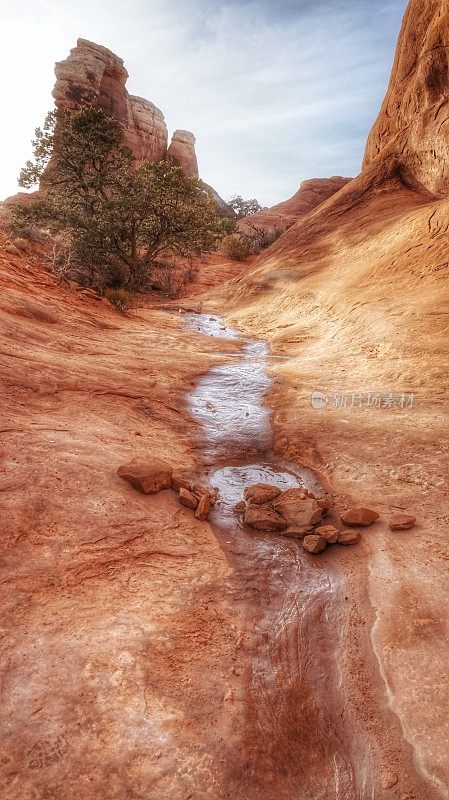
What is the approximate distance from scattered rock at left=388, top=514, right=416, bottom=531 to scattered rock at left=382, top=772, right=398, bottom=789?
1656mm

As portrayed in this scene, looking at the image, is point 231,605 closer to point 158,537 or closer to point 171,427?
point 158,537

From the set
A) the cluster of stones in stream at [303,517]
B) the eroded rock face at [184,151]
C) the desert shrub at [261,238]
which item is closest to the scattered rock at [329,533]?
the cluster of stones in stream at [303,517]

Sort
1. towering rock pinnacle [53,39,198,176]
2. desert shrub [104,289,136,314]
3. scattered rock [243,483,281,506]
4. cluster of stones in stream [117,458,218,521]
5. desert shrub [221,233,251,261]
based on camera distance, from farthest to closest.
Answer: towering rock pinnacle [53,39,198,176], desert shrub [221,233,251,261], desert shrub [104,289,136,314], scattered rock [243,483,281,506], cluster of stones in stream [117,458,218,521]

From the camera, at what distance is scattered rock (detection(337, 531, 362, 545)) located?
3086mm

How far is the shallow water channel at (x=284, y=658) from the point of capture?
1719mm

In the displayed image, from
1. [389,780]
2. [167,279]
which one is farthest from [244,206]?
[389,780]

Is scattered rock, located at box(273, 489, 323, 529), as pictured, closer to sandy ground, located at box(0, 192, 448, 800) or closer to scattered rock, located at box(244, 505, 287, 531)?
scattered rock, located at box(244, 505, 287, 531)

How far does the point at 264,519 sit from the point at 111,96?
4123 cm

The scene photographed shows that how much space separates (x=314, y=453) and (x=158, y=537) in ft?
7.18

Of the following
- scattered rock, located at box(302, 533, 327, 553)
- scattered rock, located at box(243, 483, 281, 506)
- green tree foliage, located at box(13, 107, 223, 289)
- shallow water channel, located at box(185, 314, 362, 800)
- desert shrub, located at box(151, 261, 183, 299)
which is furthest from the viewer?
desert shrub, located at box(151, 261, 183, 299)

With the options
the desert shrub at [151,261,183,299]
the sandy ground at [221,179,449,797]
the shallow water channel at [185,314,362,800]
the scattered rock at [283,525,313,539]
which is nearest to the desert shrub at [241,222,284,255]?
the desert shrub at [151,261,183,299]

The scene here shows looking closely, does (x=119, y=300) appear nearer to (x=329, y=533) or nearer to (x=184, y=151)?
(x=329, y=533)

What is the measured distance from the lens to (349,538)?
3086mm

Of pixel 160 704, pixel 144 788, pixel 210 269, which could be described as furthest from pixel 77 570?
pixel 210 269
